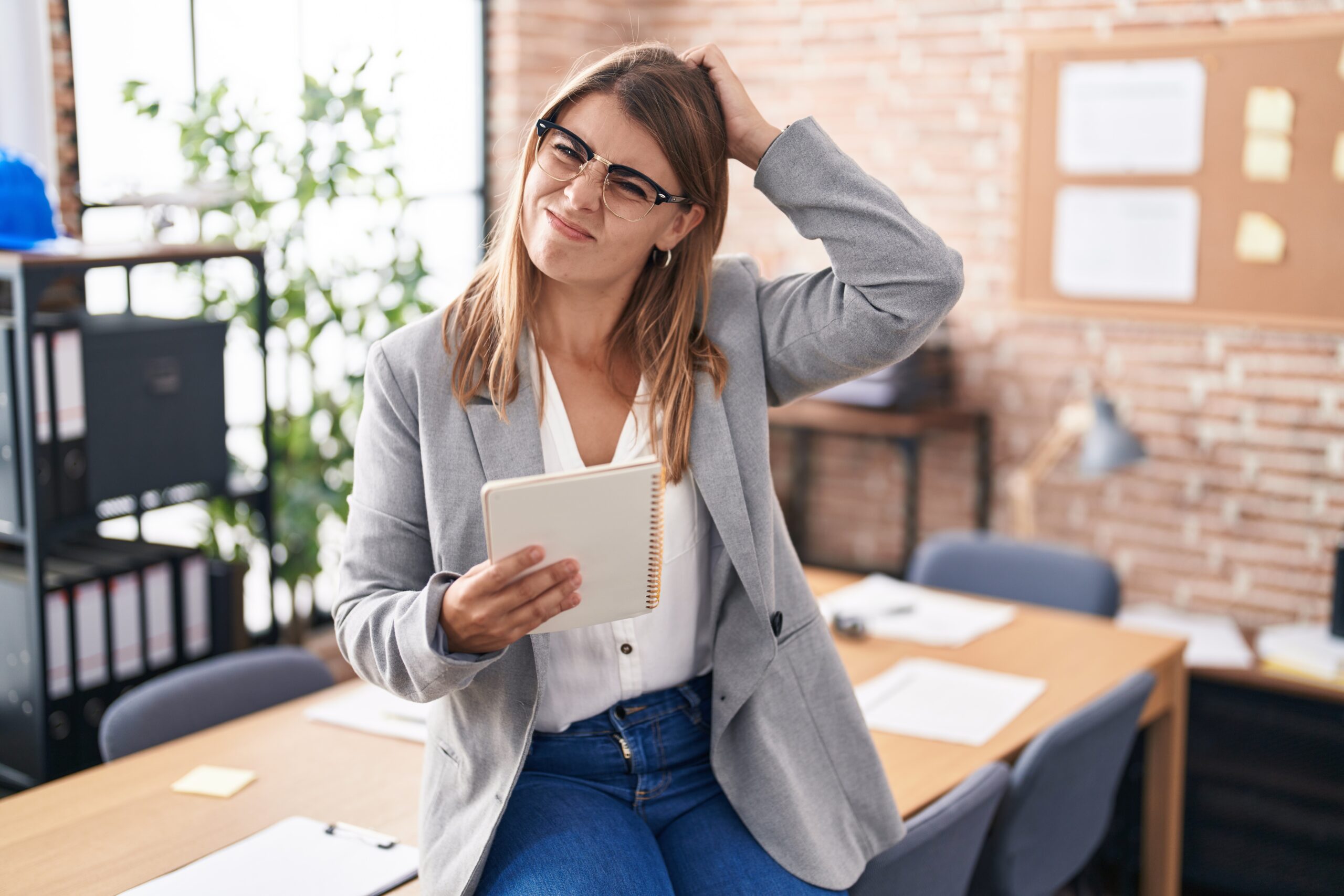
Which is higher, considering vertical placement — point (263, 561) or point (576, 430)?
point (576, 430)

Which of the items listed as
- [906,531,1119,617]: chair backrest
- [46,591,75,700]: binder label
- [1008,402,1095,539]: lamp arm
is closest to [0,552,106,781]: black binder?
[46,591,75,700]: binder label

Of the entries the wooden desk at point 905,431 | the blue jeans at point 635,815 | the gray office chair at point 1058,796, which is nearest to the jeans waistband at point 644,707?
the blue jeans at point 635,815

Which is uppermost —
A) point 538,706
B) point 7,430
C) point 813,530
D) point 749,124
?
point 749,124

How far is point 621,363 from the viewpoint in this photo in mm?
1640

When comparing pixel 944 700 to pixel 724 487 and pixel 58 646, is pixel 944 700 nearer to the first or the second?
pixel 724 487

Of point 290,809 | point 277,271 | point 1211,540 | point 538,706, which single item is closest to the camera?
point 538,706

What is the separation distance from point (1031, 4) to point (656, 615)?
346 cm

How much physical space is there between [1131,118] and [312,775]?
3473 millimetres

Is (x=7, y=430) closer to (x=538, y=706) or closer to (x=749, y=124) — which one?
(x=538, y=706)

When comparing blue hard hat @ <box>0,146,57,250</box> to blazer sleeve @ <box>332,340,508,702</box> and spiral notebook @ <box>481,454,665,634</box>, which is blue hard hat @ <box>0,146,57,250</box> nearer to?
blazer sleeve @ <box>332,340,508,702</box>

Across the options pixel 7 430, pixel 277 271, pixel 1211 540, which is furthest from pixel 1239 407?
pixel 7 430

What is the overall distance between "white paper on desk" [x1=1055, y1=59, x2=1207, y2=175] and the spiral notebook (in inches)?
133

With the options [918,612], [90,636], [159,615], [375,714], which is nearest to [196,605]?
[159,615]

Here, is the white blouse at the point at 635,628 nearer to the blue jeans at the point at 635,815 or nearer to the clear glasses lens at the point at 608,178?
the blue jeans at the point at 635,815
